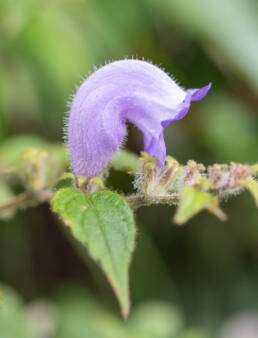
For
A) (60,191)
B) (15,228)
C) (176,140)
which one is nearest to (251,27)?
(176,140)

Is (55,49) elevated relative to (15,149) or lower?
elevated

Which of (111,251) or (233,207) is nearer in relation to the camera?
(111,251)

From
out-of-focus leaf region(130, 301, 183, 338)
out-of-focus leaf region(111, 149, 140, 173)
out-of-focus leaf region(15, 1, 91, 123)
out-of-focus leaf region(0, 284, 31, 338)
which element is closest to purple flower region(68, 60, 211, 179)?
out-of-focus leaf region(111, 149, 140, 173)

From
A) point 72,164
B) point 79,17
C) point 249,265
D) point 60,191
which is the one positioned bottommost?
point 249,265

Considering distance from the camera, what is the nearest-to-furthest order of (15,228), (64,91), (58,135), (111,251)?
1. (111,251)
2. (64,91)
3. (15,228)
4. (58,135)

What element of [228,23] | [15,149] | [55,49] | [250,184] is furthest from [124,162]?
[228,23]

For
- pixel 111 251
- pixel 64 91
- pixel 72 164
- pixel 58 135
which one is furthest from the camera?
pixel 58 135

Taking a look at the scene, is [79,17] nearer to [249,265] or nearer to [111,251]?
[249,265]

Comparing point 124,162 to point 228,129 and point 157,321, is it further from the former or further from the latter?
point 228,129
